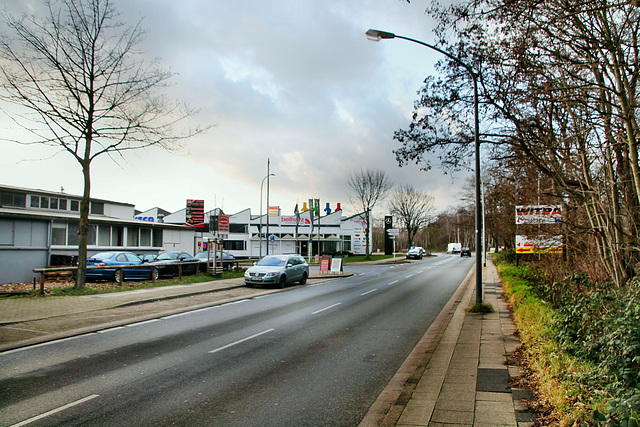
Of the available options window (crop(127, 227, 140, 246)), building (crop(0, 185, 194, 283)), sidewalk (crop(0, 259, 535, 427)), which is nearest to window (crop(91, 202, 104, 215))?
building (crop(0, 185, 194, 283))

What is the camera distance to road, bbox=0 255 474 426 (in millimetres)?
4906

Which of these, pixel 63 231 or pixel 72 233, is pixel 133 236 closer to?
pixel 72 233

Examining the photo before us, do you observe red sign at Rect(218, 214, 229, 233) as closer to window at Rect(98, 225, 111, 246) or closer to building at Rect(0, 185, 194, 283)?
building at Rect(0, 185, 194, 283)

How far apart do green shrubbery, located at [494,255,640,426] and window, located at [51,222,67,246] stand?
23.7 metres

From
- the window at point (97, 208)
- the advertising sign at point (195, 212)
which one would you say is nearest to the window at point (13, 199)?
the window at point (97, 208)

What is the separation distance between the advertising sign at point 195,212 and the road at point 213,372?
169 ft

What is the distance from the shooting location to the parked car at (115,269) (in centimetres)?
2025

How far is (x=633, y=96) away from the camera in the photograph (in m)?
8.65

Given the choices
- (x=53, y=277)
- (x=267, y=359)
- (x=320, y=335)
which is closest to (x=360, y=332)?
(x=320, y=335)

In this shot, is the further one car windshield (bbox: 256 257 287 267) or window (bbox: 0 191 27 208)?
window (bbox: 0 191 27 208)

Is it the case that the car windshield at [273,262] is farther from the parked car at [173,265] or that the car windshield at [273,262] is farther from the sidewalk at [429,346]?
the parked car at [173,265]

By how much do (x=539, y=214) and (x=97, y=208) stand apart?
3307cm

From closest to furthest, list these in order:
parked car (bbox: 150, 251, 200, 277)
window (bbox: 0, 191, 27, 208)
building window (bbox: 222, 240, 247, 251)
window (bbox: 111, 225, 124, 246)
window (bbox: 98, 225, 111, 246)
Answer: parked car (bbox: 150, 251, 200, 277)
window (bbox: 98, 225, 111, 246)
window (bbox: 0, 191, 27, 208)
window (bbox: 111, 225, 124, 246)
building window (bbox: 222, 240, 247, 251)

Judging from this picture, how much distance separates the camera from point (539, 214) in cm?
1342
